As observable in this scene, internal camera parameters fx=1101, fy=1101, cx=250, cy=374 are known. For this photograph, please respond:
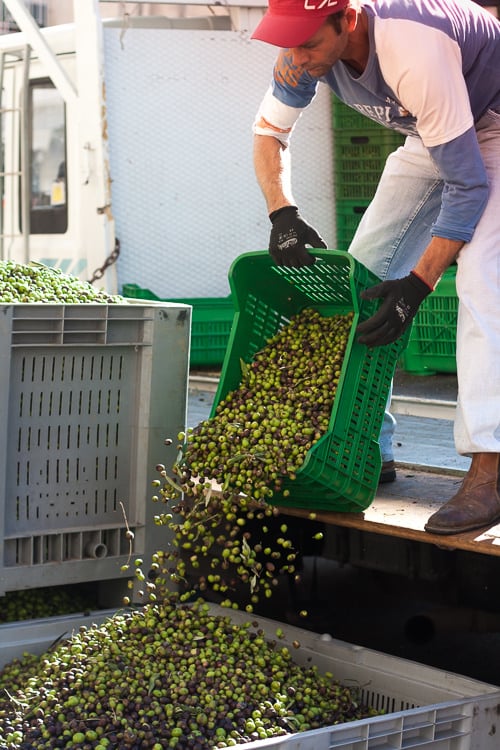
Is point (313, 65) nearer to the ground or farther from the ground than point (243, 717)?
farther from the ground

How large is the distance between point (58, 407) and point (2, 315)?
1.21ft

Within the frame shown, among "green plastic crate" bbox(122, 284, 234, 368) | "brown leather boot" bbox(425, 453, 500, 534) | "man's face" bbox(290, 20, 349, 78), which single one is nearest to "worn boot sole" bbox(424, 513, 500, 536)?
"brown leather boot" bbox(425, 453, 500, 534)

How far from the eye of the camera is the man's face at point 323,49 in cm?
313

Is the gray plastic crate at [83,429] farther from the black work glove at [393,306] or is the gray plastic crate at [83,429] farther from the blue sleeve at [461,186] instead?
the blue sleeve at [461,186]

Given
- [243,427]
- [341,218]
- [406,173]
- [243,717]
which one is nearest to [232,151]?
[341,218]

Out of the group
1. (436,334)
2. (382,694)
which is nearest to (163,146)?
(436,334)

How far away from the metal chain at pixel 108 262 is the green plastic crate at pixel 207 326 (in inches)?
7.6

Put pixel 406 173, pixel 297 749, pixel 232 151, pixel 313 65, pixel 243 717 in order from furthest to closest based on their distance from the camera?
pixel 232 151
pixel 406 173
pixel 313 65
pixel 243 717
pixel 297 749

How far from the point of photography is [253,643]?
3.34m

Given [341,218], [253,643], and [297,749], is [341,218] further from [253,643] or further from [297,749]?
[297,749]

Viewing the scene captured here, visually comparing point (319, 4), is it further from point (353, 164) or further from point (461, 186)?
point (353, 164)

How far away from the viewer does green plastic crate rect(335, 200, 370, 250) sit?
809 cm

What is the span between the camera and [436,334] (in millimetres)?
6570

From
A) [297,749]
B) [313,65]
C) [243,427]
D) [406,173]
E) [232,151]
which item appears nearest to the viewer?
[297,749]
